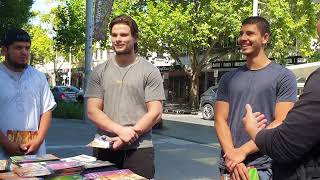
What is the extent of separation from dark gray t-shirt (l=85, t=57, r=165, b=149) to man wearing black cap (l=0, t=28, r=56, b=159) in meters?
0.53

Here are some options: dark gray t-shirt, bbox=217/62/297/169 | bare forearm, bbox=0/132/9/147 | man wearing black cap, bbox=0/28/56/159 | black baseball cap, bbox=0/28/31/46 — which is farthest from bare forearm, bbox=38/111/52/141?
dark gray t-shirt, bbox=217/62/297/169

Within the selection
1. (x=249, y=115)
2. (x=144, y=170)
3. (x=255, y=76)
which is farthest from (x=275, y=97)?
(x=144, y=170)

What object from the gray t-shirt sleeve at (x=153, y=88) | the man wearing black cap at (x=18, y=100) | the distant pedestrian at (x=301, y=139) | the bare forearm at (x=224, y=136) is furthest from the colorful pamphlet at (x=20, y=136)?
the distant pedestrian at (x=301, y=139)

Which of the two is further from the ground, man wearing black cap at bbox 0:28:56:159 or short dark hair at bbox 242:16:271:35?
short dark hair at bbox 242:16:271:35

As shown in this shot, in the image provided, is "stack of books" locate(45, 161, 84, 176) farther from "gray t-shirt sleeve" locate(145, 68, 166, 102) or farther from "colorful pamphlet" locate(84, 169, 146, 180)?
"gray t-shirt sleeve" locate(145, 68, 166, 102)

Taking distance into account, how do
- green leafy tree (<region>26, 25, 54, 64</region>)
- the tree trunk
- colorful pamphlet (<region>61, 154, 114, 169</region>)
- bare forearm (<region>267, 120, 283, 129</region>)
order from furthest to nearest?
green leafy tree (<region>26, 25, 54, 64</region>)
the tree trunk
bare forearm (<region>267, 120, 283, 129</region>)
colorful pamphlet (<region>61, 154, 114, 169</region>)

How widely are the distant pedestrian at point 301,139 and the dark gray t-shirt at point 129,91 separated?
1368 mm

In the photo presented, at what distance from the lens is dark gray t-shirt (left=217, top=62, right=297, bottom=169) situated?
3.76m

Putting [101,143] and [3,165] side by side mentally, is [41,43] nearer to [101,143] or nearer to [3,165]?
[101,143]

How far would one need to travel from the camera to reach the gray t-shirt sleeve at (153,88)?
3982 mm

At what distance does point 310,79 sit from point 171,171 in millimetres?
6964

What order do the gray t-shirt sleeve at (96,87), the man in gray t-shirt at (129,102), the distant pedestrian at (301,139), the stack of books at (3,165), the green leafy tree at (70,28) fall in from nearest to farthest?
the distant pedestrian at (301,139)
the stack of books at (3,165)
the man in gray t-shirt at (129,102)
the gray t-shirt sleeve at (96,87)
the green leafy tree at (70,28)

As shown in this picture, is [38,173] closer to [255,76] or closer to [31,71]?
[31,71]

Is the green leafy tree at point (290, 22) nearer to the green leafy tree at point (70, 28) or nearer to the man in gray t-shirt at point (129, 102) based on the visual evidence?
the green leafy tree at point (70, 28)
